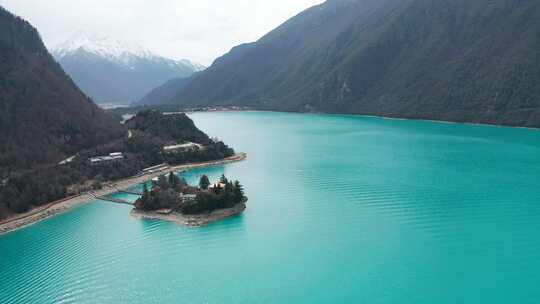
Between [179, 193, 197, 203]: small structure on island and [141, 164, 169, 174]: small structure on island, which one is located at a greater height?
[141, 164, 169, 174]: small structure on island

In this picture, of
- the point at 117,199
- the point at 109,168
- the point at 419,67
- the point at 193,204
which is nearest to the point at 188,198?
the point at 193,204

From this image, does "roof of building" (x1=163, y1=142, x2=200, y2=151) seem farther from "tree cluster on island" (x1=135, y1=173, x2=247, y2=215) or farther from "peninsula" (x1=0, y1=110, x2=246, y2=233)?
"tree cluster on island" (x1=135, y1=173, x2=247, y2=215)

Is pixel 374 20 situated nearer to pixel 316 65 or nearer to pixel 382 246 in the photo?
pixel 316 65

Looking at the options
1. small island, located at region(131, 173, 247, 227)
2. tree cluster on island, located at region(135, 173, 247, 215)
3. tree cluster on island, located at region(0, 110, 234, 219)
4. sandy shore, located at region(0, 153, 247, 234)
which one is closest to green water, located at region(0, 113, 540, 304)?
small island, located at region(131, 173, 247, 227)

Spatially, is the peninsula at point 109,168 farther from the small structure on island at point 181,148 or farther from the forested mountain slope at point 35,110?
the forested mountain slope at point 35,110

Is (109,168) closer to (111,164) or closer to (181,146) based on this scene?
(111,164)

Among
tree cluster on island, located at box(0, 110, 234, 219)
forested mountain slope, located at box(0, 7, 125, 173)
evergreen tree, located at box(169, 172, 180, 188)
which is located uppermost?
forested mountain slope, located at box(0, 7, 125, 173)

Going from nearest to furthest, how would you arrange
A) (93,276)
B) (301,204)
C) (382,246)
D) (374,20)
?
(93,276)
(382,246)
(301,204)
(374,20)

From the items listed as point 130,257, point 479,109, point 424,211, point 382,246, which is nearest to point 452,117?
point 479,109
